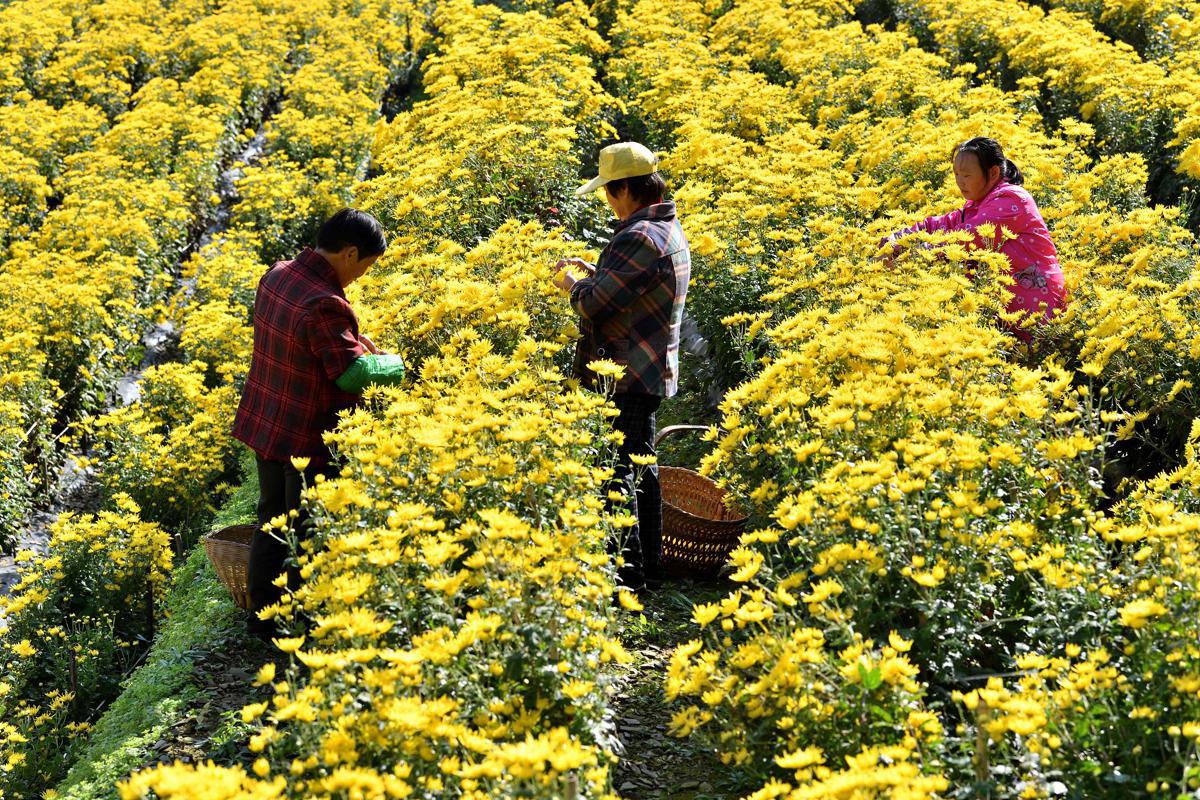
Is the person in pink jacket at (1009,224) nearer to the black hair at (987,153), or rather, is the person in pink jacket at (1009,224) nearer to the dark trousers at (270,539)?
the black hair at (987,153)

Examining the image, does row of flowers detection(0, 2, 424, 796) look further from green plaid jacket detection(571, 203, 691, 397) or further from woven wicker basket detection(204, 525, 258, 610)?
green plaid jacket detection(571, 203, 691, 397)

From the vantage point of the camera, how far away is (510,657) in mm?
2475

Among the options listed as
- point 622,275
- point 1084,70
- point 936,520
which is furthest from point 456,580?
point 1084,70

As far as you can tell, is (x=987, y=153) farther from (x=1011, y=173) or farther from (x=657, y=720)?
(x=657, y=720)

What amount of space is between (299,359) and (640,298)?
1250 mm

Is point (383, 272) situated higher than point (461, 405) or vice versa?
point (461, 405)

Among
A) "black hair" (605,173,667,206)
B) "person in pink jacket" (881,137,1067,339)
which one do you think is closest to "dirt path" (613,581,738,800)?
"black hair" (605,173,667,206)

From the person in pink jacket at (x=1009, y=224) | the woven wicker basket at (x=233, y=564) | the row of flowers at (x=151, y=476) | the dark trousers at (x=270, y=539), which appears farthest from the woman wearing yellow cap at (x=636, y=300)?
the row of flowers at (x=151, y=476)

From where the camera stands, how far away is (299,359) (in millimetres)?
3863

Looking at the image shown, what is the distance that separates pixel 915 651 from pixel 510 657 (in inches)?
40.4

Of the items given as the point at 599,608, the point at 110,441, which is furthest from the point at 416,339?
the point at 110,441

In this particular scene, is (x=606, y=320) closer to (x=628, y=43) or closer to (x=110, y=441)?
(x=110, y=441)

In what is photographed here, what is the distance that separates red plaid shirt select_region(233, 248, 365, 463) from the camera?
3.80 m

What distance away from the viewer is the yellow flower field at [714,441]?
2.29 m
